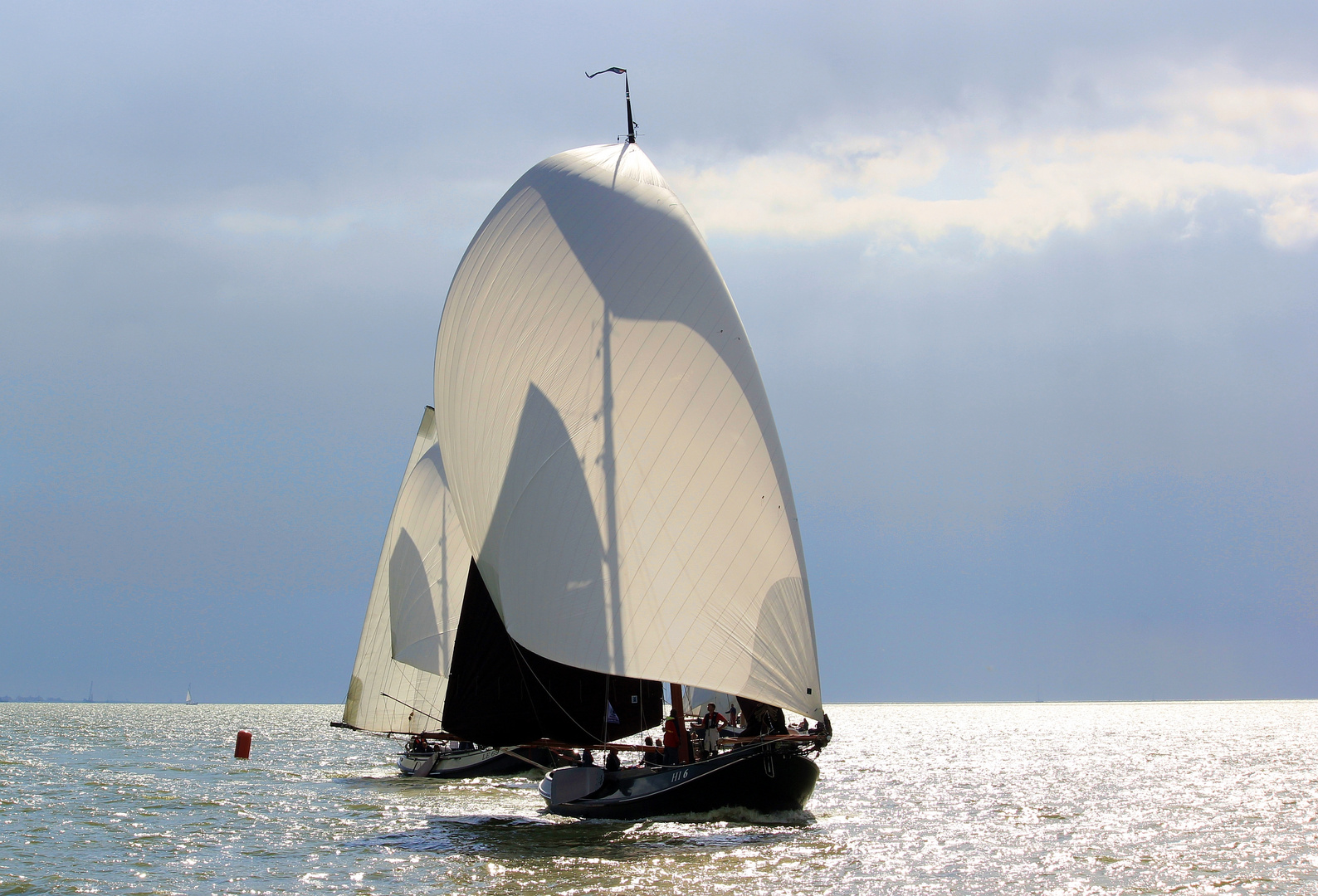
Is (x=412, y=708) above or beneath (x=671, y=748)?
above

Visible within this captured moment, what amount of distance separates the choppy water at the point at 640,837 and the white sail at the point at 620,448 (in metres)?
3.48

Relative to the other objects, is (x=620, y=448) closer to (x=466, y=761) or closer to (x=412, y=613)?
(x=412, y=613)

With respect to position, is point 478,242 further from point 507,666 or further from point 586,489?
point 507,666

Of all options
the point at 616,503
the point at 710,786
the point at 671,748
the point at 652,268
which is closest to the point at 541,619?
the point at 616,503

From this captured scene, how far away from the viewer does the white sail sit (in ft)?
70.3

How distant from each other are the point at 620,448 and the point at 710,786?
22.0 feet

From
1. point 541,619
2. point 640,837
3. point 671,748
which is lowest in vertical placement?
point 640,837

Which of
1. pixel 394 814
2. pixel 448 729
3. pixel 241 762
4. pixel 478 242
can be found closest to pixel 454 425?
pixel 478 242

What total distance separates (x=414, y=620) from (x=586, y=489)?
16404 mm

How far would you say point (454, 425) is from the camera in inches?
964

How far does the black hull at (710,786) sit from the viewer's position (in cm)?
2153

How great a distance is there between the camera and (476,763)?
1412 inches

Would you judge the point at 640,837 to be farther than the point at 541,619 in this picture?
Yes

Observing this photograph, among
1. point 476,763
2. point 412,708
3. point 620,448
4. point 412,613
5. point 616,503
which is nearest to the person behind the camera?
point 616,503
